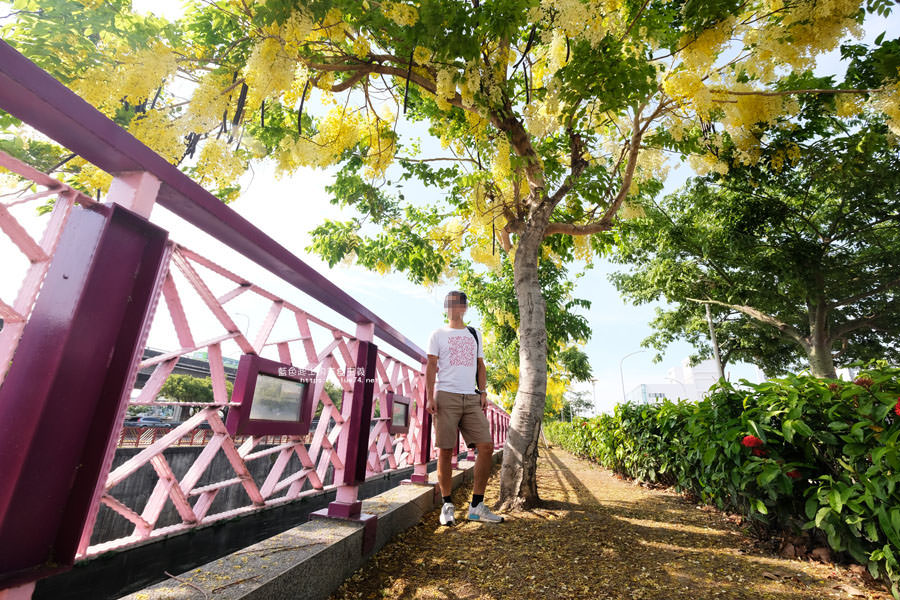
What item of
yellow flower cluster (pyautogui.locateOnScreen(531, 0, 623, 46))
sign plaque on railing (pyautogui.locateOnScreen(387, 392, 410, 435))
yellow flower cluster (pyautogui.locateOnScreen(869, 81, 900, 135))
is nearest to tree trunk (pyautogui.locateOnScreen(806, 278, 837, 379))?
yellow flower cluster (pyautogui.locateOnScreen(869, 81, 900, 135))

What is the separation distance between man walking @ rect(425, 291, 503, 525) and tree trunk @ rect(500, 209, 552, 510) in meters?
0.54

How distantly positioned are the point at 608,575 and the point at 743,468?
3.98 ft

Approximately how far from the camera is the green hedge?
6.67 feet

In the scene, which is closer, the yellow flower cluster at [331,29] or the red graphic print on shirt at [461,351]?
the red graphic print on shirt at [461,351]

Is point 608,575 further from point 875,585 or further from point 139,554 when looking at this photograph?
point 139,554

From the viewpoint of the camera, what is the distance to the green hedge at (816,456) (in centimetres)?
203

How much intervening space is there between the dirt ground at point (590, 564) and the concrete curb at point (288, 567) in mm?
122

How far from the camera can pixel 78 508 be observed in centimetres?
108

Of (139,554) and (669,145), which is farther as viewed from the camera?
(669,145)

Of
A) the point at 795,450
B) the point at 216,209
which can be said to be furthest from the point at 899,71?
the point at 216,209

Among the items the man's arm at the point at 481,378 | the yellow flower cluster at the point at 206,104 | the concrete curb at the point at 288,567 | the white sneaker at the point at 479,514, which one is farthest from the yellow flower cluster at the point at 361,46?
the white sneaker at the point at 479,514

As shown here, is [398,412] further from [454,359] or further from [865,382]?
[865,382]

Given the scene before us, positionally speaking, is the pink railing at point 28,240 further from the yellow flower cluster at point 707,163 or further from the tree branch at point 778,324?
the tree branch at point 778,324

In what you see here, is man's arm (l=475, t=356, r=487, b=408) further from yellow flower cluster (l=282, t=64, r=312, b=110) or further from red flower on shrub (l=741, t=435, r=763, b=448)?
yellow flower cluster (l=282, t=64, r=312, b=110)
